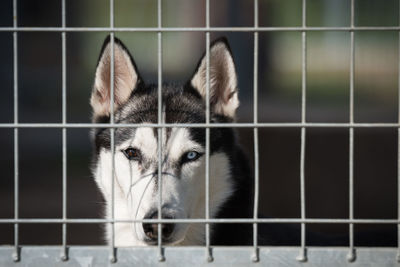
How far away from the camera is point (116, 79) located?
117 inches

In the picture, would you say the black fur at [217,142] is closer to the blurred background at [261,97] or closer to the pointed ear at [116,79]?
the pointed ear at [116,79]

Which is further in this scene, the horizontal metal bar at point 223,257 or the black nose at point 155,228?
the black nose at point 155,228

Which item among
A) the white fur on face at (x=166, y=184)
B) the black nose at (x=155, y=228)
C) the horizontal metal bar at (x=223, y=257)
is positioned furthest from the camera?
the white fur on face at (x=166, y=184)

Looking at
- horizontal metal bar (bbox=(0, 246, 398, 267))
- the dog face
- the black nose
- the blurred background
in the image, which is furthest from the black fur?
horizontal metal bar (bbox=(0, 246, 398, 267))

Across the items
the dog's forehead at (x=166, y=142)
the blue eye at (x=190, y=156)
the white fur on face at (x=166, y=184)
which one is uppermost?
the dog's forehead at (x=166, y=142)

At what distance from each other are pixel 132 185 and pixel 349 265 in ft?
3.39

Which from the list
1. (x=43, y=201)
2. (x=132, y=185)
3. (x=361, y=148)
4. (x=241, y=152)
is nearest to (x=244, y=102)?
(x=361, y=148)

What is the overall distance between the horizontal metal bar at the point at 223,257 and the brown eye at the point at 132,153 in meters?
0.76

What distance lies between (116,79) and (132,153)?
0.43 metres

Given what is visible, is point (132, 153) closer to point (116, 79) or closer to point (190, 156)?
point (190, 156)

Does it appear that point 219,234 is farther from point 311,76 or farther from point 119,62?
point 311,76

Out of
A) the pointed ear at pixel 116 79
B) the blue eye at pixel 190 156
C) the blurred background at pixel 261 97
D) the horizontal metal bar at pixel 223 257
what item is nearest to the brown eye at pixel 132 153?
the blue eye at pixel 190 156

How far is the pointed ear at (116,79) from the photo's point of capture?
272 centimetres

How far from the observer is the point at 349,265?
6.70 ft
